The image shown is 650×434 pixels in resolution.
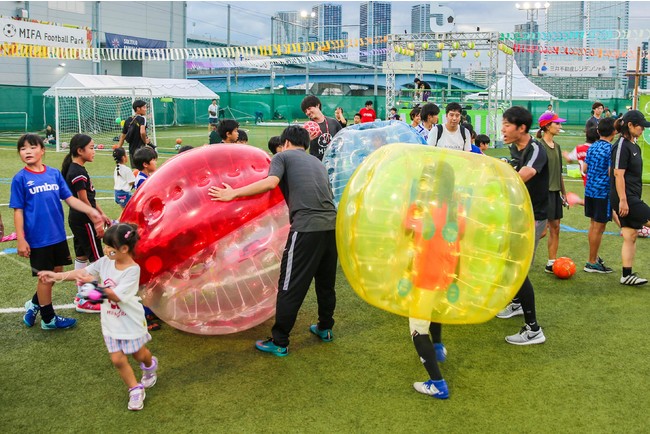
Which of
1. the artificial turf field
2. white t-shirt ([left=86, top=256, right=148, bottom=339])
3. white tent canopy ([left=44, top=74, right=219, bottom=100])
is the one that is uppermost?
white tent canopy ([left=44, top=74, right=219, bottom=100])

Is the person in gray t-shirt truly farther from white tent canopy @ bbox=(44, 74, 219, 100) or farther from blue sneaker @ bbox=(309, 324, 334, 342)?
white tent canopy @ bbox=(44, 74, 219, 100)

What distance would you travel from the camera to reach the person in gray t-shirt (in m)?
4.80

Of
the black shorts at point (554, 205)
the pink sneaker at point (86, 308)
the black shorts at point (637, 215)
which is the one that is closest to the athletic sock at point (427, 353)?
the pink sneaker at point (86, 308)

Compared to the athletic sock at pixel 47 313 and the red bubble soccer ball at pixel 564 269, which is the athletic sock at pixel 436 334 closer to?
the red bubble soccer ball at pixel 564 269

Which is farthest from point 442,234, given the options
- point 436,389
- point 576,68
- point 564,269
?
point 576,68

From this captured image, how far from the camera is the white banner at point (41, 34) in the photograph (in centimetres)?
2888

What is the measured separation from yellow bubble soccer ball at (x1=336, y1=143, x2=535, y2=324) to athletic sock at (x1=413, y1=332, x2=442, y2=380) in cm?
39

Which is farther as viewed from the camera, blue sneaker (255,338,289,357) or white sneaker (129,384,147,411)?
blue sneaker (255,338,289,357)

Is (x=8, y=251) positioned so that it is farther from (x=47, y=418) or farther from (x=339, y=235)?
(x=339, y=235)

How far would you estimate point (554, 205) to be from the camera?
7.21 meters

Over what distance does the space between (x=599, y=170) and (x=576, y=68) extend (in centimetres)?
7077

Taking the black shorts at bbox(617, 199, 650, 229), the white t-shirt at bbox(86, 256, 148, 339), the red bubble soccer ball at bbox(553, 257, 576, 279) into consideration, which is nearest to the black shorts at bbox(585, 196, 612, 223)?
the black shorts at bbox(617, 199, 650, 229)

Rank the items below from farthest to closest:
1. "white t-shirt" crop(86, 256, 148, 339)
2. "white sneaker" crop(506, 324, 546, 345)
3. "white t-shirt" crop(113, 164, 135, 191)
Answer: "white t-shirt" crop(113, 164, 135, 191) < "white sneaker" crop(506, 324, 546, 345) < "white t-shirt" crop(86, 256, 148, 339)

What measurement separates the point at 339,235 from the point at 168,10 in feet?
158
